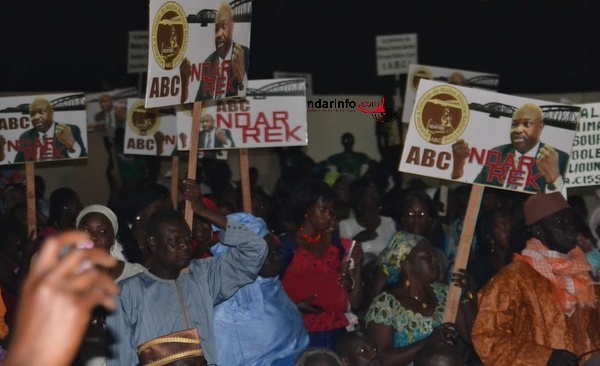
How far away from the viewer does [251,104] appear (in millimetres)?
8180

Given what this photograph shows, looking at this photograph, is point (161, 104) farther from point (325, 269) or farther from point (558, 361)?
point (558, 361)

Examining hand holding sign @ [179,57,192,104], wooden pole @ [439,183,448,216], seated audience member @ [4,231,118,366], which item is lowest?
wooden pole @ [439,183,448,216]

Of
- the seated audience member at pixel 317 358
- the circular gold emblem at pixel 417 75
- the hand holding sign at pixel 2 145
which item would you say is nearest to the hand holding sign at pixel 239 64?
the seated audience member at pixel 317 358

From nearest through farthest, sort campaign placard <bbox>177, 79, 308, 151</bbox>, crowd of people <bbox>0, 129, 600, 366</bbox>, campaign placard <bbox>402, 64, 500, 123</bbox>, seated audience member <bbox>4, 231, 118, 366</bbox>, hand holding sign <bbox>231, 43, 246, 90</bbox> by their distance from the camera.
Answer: seated audience member <bbox>4, 231, 118, 366</bbox>
crowd of people <bbox>0, 129, 600, 366</bbox>
hand holding sign <bbox>231, 43, 246, 90</bbox>
campaign placard <bbox>177, 79, 308, 151</bbox>
campaign placard <bbox>402, 64, 500, 123</bbox>

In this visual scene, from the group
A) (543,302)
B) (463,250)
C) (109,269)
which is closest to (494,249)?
(463,250)

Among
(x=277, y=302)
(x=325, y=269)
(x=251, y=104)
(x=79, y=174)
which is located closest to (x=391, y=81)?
(x=79, y=174)

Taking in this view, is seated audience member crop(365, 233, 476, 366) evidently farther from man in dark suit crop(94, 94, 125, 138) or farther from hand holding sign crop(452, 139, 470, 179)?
man in dark suit crop(94, 94, 125, 138)

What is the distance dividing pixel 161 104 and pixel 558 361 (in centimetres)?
259

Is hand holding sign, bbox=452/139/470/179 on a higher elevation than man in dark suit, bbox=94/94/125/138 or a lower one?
lower

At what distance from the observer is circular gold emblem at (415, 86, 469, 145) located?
21.1ft

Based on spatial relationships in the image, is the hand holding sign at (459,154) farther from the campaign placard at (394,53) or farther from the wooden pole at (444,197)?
the campaign placard at (394,53)

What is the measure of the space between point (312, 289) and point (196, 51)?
167cm

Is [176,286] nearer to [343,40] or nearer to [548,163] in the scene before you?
[548,163]

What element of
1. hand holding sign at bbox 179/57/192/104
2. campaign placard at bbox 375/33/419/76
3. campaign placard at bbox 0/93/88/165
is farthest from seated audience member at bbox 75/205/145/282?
campaign placard at bbox 375/33/419/76
